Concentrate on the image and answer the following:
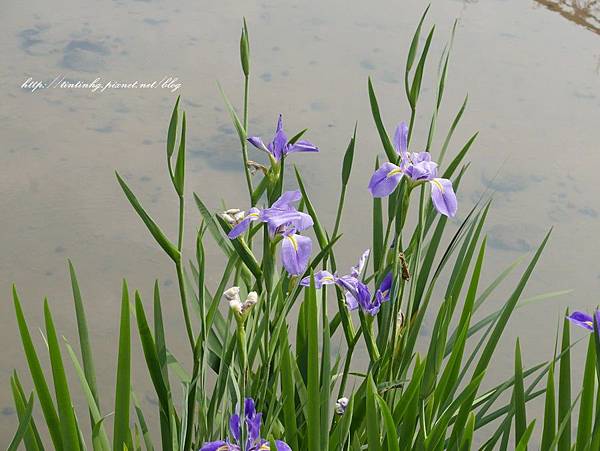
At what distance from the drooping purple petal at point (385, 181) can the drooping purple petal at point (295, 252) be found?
8 centimetres

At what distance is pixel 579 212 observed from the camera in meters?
1.81

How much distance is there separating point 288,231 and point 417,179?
0.13 m

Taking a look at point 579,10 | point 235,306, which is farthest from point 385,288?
point 579,10

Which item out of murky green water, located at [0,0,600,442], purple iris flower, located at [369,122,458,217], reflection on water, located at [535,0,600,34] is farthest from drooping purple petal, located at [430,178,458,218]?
reflection on water, located at [535,0,600,34]

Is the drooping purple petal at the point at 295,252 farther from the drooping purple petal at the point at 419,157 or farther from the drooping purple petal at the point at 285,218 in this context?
the drooping purple petal at the point at 419,157

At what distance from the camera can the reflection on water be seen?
2.54 metres

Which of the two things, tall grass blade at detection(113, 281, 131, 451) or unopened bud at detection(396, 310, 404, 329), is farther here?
unopened bud at detection(396, 310, 404, 329)

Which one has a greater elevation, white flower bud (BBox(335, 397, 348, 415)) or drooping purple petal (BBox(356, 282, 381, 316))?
drooping purple petal (BBox(356, 282, 381, 316))

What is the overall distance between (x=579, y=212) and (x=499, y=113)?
1.22 ft

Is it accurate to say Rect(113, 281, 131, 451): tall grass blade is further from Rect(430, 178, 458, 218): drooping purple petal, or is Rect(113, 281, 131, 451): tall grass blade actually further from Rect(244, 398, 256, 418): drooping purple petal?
Rect(430, 178, 458, 218): drooping purple petal

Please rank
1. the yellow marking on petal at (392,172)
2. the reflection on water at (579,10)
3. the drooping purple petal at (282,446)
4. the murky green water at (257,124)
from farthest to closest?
the reflection on water at (579,10), the murky green water at (257,124), the yellow marking on petal at (392,172), the drooping purple petal at (282,446)

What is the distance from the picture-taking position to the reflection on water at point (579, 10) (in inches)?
100

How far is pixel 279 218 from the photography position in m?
0.68

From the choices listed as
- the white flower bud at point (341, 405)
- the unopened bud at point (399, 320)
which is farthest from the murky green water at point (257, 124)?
the unopened bud at point (399, 320)
